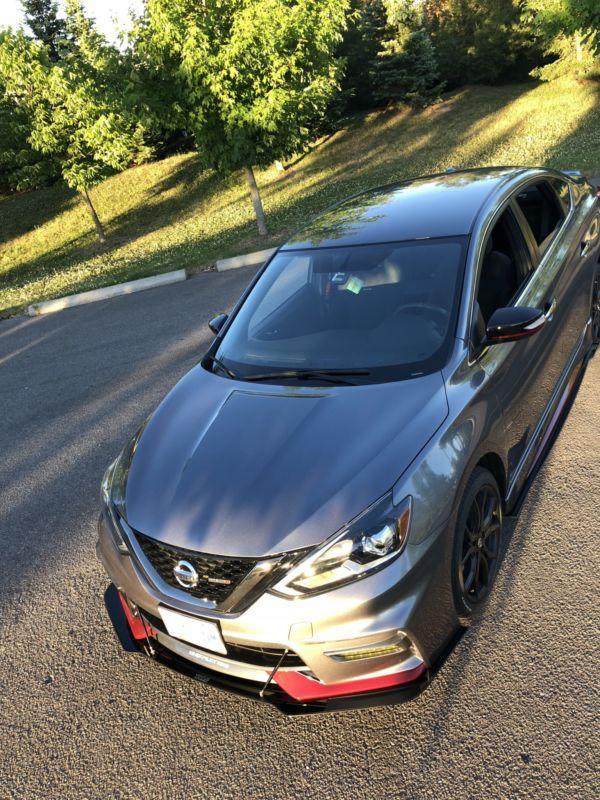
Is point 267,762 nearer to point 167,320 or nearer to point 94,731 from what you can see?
point 94,731

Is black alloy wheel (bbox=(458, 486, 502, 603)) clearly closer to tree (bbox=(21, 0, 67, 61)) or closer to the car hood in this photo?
the car hood

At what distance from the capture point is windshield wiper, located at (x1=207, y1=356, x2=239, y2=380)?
3315 mm

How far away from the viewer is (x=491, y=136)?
2222 centimetres

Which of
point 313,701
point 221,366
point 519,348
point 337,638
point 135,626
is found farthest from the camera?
point 221,366

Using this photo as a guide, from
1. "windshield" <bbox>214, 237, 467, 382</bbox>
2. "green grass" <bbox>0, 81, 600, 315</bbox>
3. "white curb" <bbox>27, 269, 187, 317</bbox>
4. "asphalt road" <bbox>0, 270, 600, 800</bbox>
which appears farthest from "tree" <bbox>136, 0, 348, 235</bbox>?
"asphalt road" <bbox>0, 270, 600, 800</bbox>

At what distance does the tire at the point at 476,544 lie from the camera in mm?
2525

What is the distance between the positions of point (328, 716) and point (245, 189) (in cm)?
2366

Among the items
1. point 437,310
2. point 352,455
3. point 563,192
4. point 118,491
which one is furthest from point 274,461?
point 563,192

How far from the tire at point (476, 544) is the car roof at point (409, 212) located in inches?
55.1

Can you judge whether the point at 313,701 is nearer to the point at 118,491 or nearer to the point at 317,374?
the point at 118,491

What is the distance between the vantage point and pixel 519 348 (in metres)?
3.22

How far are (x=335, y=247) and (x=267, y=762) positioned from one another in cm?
263

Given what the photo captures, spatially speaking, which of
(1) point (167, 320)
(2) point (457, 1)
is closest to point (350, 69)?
(2) point (457, 1)

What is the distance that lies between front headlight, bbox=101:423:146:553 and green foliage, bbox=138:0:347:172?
34.0 feet
